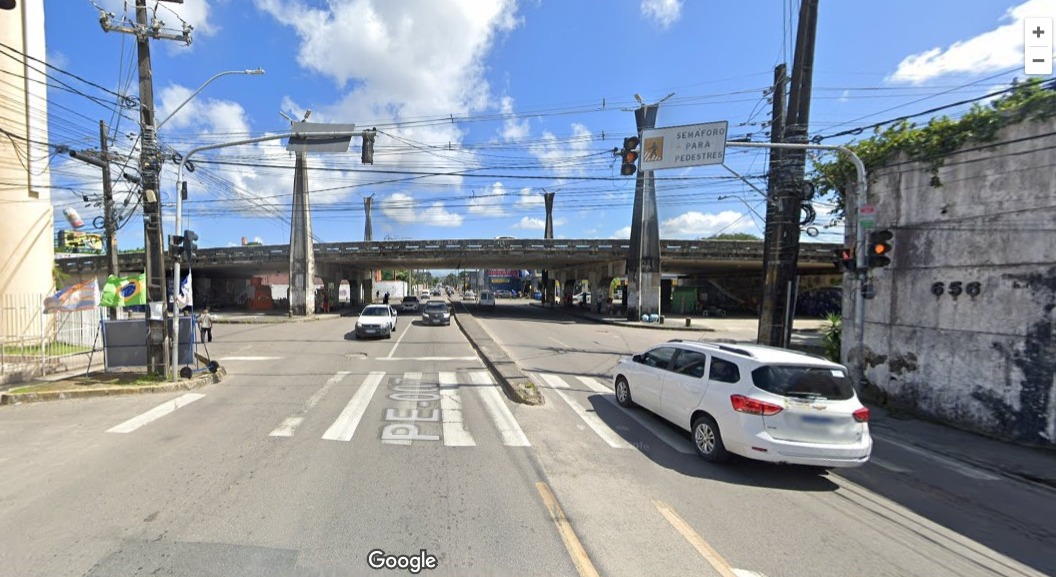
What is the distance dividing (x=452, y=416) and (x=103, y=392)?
7682mm

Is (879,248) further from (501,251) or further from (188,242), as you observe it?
(501,251)

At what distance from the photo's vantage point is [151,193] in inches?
419

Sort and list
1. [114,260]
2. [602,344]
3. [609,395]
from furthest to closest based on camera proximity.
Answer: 1. [602,344]
2. [114,260]
3. [609,395]

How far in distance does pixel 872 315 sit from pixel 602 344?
37.2 feet

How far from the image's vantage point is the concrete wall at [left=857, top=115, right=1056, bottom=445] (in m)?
7.49

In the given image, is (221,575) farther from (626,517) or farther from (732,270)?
(732,270)

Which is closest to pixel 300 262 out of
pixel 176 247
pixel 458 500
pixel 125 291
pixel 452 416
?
pixel 125 291

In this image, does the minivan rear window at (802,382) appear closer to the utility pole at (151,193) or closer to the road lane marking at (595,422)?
the road lane marking at (595,422)

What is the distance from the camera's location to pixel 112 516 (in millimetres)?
4234

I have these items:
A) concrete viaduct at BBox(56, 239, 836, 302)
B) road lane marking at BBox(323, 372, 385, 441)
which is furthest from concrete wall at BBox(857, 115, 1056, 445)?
concrete viaduct at BBox(56, 239, 836, 302)

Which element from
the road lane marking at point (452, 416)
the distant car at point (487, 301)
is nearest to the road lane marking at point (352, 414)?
the road lane marking at point (452, 416)

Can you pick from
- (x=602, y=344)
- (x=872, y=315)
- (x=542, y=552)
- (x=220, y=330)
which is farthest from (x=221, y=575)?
(x=220, y=330)

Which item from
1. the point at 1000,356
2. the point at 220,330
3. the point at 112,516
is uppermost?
the point at 1000,356

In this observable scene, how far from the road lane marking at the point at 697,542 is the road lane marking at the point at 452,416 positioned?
2.85 m
